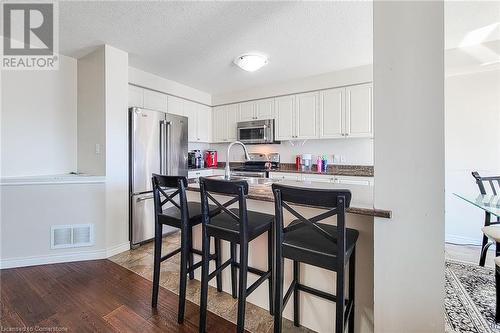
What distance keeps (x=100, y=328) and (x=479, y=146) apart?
176 inches

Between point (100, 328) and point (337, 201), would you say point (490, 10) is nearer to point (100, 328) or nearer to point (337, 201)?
point (337, 201)

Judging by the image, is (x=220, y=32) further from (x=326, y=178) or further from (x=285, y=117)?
(x=326, y=178)

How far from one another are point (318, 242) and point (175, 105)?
145 inches

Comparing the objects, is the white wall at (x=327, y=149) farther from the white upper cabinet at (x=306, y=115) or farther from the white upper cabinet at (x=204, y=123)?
the white upper cabinet at (x=204, y=123)

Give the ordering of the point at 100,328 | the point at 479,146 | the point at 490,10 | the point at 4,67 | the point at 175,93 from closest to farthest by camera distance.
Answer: the point at 100,328 < the point at 490,10 < the point at 4,67 < the point at 479,146 < the point at 175,93

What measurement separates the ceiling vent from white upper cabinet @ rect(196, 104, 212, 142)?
8.07 feet

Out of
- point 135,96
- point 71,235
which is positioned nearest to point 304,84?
point 135,96

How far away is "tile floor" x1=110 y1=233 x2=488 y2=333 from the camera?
1675 mm

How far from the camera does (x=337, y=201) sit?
107cm

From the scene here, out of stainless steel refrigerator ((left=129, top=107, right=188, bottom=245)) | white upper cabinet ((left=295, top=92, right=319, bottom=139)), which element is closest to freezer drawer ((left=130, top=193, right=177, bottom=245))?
stainless steel refrigerator ((left=129, top=107, right=188, bottom=245))

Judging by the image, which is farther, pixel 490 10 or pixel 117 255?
pixel 117 255

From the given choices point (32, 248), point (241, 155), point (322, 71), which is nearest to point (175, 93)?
point (241, 155)

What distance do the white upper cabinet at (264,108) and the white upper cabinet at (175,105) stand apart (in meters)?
1.41

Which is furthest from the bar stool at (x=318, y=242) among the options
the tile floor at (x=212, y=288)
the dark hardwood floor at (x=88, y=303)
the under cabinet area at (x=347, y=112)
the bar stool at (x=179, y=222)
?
the under cabinet area at (x=347, y=112)
